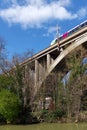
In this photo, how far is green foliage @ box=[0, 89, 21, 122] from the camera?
3419 centimetres

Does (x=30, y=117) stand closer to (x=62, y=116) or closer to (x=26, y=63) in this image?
(x=62, y=116)

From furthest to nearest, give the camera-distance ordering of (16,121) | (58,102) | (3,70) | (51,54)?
(51,54)
(3,70)
(58,102)
(16,121)

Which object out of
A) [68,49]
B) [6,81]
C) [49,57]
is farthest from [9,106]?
[49,57]

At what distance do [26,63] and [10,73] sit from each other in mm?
3500

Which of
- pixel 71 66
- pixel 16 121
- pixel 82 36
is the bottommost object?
pixel 16 121

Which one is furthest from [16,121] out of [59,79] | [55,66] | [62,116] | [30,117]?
[55,66]

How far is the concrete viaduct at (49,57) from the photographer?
126ft

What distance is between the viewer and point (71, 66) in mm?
38906

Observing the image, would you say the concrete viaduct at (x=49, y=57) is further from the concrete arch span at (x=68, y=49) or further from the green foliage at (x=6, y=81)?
the green foliage at (x=6, y=81)

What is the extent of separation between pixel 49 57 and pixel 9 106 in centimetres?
1077

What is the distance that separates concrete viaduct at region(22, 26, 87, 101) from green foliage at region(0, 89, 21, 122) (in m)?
3.82

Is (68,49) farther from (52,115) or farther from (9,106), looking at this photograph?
(9,106)

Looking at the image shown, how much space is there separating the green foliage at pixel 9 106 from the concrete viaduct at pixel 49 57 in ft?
12.5

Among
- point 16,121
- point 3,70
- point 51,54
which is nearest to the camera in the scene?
point 16,121
